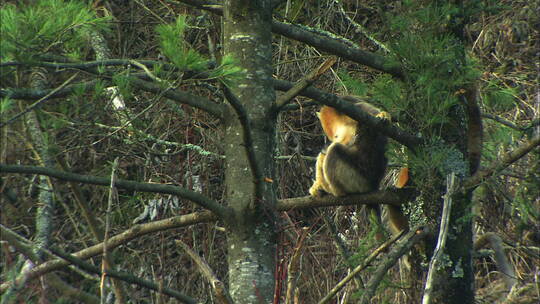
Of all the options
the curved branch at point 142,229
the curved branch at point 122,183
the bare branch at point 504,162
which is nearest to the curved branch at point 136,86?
the curved branch at point 122,183

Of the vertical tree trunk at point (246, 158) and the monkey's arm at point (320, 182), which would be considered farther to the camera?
the monkey's arm at point (320, 182)

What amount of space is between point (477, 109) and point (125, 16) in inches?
209

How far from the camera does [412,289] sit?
15.3 ft

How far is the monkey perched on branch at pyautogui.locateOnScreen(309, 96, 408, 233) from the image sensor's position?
6188 mm

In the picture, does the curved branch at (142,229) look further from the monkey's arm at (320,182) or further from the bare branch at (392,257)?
the monkey's arm at (320,182)

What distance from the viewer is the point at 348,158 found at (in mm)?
6355

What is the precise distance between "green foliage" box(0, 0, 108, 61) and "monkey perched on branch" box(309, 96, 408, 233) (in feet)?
10.8

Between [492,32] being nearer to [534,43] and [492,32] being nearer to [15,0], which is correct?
[534,43]

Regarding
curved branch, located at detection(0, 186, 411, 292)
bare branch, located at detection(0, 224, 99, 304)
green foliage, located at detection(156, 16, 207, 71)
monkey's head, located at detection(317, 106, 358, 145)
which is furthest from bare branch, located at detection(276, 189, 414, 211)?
monkey's head, located at detection(317, 106, 358, 145)

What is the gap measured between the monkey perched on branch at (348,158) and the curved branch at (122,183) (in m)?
2.61

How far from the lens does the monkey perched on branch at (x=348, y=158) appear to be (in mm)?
6188

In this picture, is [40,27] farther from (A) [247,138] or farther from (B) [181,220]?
(B) [181,220]

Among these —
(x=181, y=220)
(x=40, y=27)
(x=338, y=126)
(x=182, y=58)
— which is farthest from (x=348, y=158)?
(x=40, y=27)

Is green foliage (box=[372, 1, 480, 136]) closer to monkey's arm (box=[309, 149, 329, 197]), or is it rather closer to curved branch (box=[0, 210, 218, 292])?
curved branch (box=[0, 210, 218, 292])
